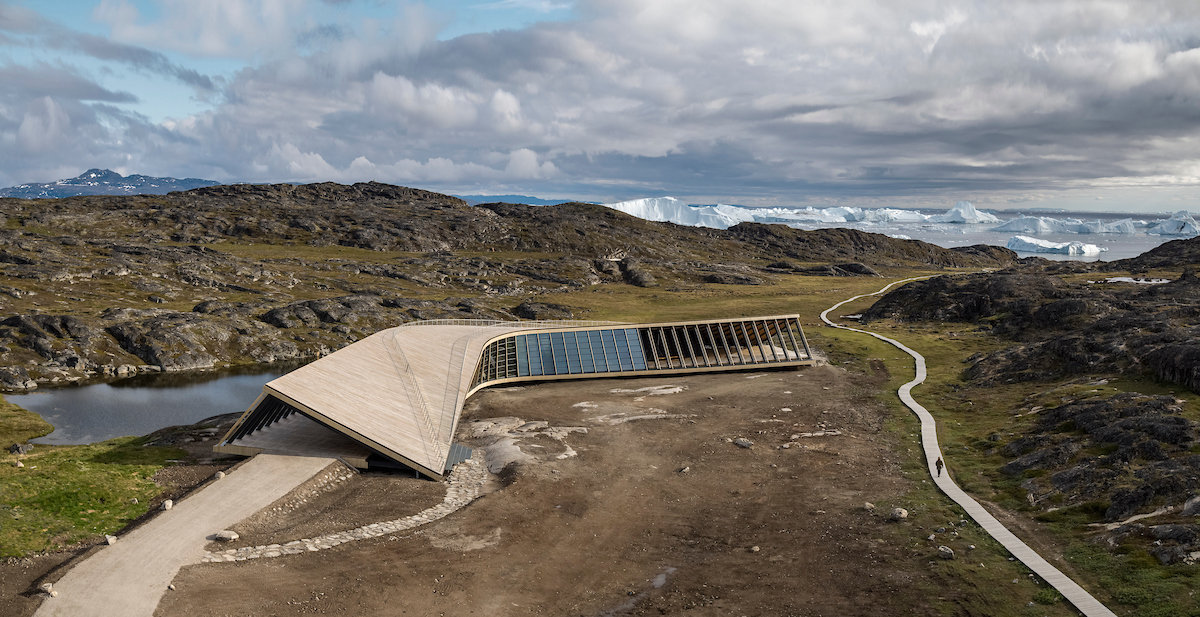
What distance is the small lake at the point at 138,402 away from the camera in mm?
76375

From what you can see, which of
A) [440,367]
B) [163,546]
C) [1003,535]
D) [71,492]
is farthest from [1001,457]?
[71,492]

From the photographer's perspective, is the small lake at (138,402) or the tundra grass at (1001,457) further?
the small lake at (138,402)

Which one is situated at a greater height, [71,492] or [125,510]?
[71,492]

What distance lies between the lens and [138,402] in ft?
298

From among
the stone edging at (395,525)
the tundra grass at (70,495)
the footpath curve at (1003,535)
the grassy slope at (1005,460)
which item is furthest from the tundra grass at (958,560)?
the tundra grass at (70,495)

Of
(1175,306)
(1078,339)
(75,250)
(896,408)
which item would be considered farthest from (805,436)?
(75,250)

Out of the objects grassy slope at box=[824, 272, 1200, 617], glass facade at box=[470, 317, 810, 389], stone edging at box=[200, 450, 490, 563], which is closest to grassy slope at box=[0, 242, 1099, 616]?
grassy slope at box=[824, 272, 1200, 617]

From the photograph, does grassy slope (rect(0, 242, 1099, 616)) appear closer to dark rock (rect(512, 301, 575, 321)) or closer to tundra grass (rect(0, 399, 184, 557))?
tundra grass (rect(0, 399, 184, 557))

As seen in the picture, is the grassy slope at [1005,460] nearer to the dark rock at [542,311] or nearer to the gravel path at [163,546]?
the gravel path at [163,546]

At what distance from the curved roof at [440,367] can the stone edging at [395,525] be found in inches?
78.6

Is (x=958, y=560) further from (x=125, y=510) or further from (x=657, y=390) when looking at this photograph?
(x=125, y=510)

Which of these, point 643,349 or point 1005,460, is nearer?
point 1005,460

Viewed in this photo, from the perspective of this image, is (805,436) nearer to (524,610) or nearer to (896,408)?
(896,408)

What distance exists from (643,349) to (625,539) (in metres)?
47.7
